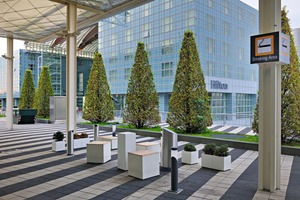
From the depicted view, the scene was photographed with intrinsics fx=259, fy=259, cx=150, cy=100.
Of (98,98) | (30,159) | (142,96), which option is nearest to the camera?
(30,159)

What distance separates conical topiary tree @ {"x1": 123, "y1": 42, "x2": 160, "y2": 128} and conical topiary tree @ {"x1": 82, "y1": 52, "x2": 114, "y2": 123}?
4184 millimetres

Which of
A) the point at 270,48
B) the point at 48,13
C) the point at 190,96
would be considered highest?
the point at 48,13

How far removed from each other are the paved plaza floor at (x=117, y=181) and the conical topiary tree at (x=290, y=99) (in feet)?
4.54

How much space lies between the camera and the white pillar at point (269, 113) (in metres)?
5.14

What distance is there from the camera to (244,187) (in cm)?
536

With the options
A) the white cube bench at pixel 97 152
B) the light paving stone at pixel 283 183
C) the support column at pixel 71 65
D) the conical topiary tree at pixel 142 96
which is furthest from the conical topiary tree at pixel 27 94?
the light paving stone at pixel 283 183

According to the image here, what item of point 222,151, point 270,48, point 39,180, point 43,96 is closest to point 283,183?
point 222,151

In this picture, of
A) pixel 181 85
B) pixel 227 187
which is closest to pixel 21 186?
pixel 227 187

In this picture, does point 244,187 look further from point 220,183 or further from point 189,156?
point 189,156

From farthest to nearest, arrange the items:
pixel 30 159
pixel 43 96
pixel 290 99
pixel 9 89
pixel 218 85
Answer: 1. pixel 218 85
2. pixel 43 96
3. pixel 9 89
4. pixel 290 99
5. pixel 30 159

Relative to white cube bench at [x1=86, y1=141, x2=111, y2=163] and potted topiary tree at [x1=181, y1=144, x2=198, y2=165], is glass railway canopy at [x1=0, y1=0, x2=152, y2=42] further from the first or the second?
potted topiary tree at [x1=181, y1=144, x2=198, y2=165]

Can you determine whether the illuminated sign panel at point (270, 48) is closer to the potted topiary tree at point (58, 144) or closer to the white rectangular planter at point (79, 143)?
the white rectangular planter at point (79, 143)

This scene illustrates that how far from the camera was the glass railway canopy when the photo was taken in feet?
35.8

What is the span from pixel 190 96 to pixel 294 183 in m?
6.93
